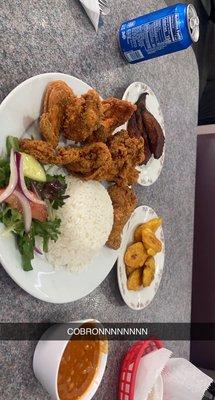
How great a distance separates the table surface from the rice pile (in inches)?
4.6

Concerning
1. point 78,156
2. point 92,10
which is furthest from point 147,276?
point 92,10

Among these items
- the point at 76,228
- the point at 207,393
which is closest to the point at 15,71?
the point at 76,228

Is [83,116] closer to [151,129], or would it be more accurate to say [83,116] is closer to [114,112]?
[114,112]

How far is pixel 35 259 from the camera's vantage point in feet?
2.98

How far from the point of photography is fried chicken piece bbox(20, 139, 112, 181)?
2.84 ft

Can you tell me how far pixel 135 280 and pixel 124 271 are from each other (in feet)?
0.16

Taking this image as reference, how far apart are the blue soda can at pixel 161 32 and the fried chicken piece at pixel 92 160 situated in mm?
362

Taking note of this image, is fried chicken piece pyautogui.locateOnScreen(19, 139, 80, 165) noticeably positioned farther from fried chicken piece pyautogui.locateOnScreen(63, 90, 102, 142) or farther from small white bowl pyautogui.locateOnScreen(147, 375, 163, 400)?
small white bowl pyautogui.locateOnScreen(147, 375, 163, 400)

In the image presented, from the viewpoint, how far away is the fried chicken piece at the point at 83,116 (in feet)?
3.02

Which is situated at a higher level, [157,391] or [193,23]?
[193,23]

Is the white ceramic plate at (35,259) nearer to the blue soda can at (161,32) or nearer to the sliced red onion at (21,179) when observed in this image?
the sliced red onion at (21,179)

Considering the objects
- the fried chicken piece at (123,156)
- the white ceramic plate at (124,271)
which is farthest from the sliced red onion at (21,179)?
the white ceramic plate at (124,271)

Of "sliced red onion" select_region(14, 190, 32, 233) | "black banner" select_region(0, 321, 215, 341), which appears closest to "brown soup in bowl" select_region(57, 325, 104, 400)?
"black banner" select_region(0, 321, 215, 341)

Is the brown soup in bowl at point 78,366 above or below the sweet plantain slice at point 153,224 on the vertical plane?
above
